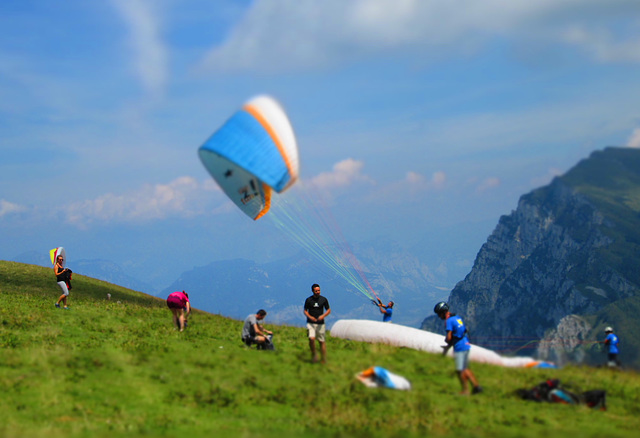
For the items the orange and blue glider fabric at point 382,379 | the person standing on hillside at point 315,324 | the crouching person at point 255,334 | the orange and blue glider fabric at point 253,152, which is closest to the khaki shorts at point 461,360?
the orange and blue glider fabric at point 382,379

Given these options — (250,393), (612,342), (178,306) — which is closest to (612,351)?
(612,342)

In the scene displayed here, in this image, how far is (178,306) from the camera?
24.8 metres

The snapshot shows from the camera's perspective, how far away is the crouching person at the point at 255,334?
21.5 m

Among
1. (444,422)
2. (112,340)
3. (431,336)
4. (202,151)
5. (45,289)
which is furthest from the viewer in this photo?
(45,289)

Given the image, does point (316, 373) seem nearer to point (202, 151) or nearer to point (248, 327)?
point (248, 327)

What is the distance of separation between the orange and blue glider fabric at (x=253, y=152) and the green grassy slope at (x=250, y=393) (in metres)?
6.43

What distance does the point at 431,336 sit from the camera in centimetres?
2434

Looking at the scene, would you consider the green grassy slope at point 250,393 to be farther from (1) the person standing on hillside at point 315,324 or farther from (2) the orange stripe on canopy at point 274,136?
(2) the orange stripe on canopy at point 274,136

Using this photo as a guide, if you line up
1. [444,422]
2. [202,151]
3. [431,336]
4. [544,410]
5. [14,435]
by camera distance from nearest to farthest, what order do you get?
1. [14,435]
2. [444,422]
3. [544,410]
4. [202,151]
5. [431,336]

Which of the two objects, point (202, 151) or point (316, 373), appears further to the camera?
point (202, 151)

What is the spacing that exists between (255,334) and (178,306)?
4.85m

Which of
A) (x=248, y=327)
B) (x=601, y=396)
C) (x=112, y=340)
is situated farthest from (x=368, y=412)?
(x=112, y=340)

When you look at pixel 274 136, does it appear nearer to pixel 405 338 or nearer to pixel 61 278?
pixel 405 338

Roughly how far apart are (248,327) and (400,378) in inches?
282
